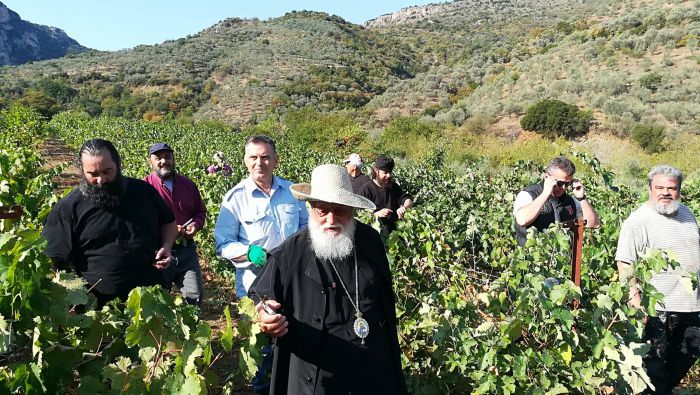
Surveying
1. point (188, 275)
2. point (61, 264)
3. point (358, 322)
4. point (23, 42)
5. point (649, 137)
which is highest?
point (23, 42)

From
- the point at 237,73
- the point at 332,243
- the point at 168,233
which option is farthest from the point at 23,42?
the point at 332,243

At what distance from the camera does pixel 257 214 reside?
9.43 feet

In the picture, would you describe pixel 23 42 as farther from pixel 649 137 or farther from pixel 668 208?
pixel 668 208

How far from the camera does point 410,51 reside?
6075 cm

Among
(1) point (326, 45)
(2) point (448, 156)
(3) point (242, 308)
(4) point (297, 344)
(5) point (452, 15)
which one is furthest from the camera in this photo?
(5) point (452, 15)

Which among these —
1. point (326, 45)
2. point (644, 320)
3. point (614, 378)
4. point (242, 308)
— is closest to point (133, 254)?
point (242, 308)

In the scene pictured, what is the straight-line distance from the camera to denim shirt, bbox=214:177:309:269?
287 cm

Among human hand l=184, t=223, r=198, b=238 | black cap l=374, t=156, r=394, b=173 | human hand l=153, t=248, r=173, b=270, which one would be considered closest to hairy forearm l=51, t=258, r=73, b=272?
human hand l=153, t=248, r=173, b=270

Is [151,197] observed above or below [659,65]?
below

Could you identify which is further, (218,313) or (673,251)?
(218,313)

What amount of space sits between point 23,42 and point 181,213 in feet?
441

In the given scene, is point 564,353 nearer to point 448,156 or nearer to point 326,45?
point 448,156

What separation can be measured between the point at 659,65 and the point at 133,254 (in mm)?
27437

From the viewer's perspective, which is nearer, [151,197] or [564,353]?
[564,353]
